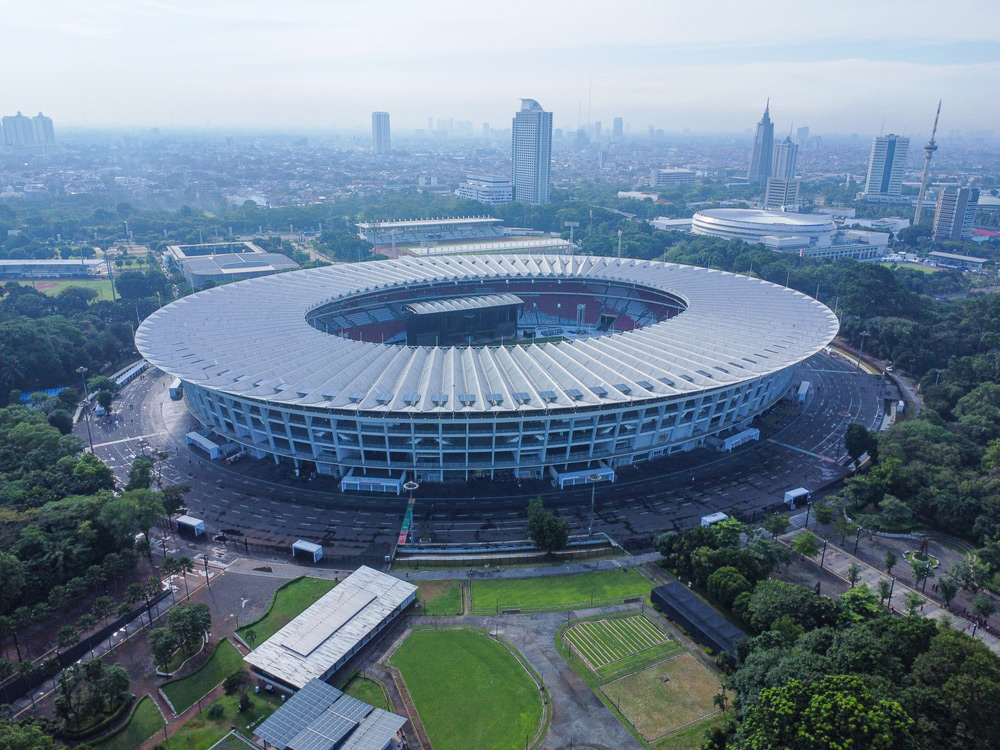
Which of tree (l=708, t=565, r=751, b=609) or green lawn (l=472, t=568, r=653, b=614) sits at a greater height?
tree (l=708, t=565, r=751, b=609)

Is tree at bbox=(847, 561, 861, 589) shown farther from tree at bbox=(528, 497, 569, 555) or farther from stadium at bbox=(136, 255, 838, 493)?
tree at bbox=(528, 497, 569, 555)

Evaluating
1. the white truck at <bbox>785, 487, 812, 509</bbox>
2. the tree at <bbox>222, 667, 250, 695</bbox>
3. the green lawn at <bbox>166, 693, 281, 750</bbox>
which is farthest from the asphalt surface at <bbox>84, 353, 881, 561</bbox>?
the green lawn at <bbox>166, 693, 281, 750</bbox>

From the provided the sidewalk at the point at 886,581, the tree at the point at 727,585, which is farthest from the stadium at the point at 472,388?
the tree at the point at 727,585

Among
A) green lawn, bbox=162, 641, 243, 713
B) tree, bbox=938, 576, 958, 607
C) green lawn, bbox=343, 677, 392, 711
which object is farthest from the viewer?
tree, bbox=938, 576, 958, 607

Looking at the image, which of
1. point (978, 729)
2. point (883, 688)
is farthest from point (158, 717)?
point (978, 729)

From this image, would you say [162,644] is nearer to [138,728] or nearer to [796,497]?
[138,728]

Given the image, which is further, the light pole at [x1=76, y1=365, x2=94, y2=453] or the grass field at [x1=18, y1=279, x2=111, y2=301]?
the grass field at [x1=18, y1=279, x2=111, y2=301]

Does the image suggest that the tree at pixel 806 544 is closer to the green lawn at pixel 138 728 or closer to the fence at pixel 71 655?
the green lawn at pixel 138 728
